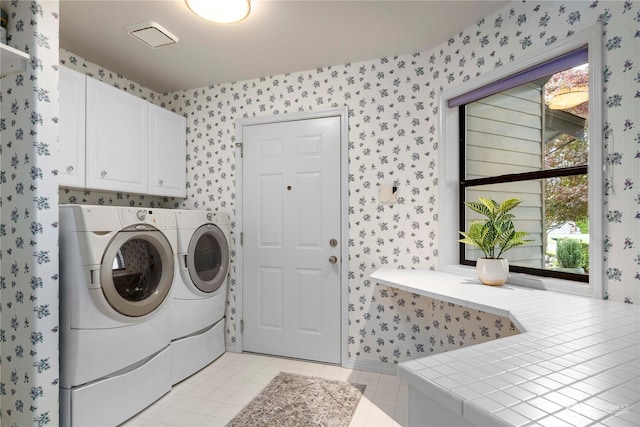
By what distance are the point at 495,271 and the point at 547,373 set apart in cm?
113

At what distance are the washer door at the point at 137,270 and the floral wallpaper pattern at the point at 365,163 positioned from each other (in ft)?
0.81

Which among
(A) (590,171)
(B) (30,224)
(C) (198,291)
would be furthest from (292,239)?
(A) (590,171)

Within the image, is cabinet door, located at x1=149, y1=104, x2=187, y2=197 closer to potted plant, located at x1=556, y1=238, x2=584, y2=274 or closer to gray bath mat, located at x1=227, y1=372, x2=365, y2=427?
gray bath mat, located at x1=227, y1=372, x2=365, y2=427

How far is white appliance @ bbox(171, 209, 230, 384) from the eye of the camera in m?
2.30

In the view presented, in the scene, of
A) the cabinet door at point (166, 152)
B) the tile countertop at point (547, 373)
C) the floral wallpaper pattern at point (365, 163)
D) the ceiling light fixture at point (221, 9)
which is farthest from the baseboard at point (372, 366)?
the ceiling light fixture at point (221, 9)

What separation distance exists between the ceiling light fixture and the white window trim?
1.42 m

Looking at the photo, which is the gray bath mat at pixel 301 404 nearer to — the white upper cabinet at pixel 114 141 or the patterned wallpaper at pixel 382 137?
the patterned wallpaper at pixel 382 137

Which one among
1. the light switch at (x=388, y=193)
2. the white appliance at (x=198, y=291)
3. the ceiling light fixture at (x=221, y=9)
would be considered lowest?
the white appliance at (x=198, y=291)

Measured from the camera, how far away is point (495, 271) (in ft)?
5.65

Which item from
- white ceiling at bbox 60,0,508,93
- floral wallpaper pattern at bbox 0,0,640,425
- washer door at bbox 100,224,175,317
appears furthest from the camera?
white ceiling at bbox 60,0,508,93

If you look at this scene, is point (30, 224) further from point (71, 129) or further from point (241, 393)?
point (241, 393)

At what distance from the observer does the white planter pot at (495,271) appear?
5.65ft

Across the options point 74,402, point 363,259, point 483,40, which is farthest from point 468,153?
point 74,402

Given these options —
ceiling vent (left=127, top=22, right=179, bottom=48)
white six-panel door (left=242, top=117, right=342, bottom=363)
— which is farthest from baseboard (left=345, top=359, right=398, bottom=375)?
ceiling vent (left=127, top=22, right=179, bottom=48)
